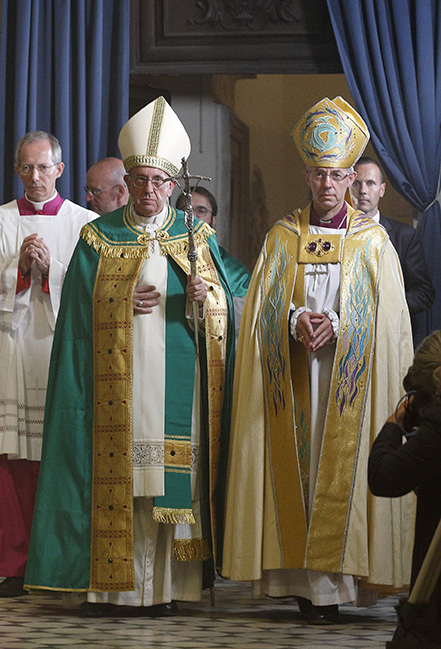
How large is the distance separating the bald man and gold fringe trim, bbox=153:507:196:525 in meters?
1.97

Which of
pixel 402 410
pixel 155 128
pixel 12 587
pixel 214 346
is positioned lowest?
pixel 12 587

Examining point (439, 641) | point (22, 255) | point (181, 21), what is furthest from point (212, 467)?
point (181, 21)

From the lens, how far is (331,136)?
534 centimetres

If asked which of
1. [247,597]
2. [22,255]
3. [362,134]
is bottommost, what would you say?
[247,597]

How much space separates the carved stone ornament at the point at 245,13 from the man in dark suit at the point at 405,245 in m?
1.53

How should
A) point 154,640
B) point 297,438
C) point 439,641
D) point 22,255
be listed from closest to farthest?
point 439,641
point 154,640
point 297,438
point 22,255

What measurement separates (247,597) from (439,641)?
8.73 ft

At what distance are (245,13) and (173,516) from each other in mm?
3696

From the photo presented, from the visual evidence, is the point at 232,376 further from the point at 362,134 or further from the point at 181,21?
the point at 181,21

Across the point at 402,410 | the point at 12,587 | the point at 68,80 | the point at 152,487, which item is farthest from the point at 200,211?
the point at 402,410

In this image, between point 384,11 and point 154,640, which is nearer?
point 154,640

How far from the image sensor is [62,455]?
5258mm

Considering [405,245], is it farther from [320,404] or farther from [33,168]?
[33,168]

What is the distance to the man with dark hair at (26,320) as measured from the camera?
5.85 meters
